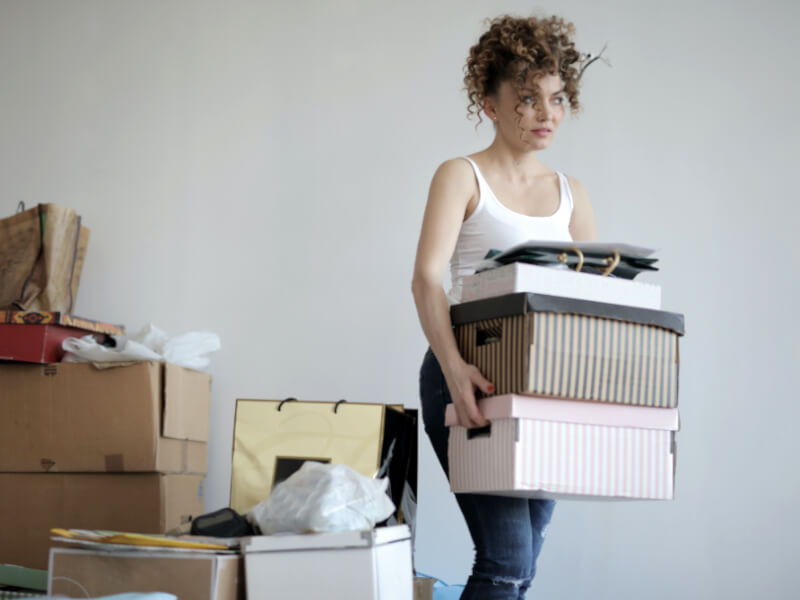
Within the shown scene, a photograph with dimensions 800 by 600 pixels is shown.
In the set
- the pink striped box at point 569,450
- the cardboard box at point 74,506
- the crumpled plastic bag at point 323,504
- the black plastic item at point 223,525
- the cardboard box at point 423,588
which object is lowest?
the cardboard box at point 423,588

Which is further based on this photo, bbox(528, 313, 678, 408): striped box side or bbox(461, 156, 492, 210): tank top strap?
bbox(461, 156, 492, 210): tank top strap

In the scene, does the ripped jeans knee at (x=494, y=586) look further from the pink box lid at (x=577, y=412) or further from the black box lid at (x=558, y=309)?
the black box lid at (x=558, y=309)

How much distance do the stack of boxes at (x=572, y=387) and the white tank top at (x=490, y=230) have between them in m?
0.15

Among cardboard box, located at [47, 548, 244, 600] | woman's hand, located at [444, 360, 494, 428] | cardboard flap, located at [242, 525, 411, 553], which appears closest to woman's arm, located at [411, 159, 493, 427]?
woman's hand, located at [444, 360, 494, 428]

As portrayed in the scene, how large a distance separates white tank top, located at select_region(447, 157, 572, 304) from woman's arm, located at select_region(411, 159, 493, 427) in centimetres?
3

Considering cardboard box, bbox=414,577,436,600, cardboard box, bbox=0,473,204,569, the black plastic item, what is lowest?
cardboard box, bbox=414,577,436,600

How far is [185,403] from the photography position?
2229 mm

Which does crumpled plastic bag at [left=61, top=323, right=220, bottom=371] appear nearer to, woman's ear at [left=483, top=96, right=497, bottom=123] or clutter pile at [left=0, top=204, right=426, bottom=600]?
clutter pile at [left=0, top=204, right=426, bottom=600]


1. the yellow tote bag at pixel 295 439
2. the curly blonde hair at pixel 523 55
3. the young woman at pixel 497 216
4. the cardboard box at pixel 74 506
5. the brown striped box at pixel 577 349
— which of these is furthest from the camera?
the cardboard box at pixel 74 506

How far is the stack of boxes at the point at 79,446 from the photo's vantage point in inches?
81.2

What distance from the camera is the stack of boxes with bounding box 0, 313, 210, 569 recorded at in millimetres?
2062

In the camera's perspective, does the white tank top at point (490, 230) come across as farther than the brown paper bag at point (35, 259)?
No

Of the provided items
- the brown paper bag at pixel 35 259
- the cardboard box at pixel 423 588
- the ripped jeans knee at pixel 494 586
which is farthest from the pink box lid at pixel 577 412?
the brown paper bag at pixel 35 259

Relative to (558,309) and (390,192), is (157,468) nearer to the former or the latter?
(390,192)
